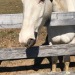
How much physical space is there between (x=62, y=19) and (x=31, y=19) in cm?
88

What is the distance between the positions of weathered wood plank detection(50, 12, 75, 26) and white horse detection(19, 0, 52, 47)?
0.55 meters

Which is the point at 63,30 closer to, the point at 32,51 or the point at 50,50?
the point at 50,50

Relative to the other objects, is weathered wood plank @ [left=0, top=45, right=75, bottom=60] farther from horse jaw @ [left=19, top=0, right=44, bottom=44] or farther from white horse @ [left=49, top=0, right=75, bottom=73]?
white horse @ [left=49, top=0, right=75, bottom=73]

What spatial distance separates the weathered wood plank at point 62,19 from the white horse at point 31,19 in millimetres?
554

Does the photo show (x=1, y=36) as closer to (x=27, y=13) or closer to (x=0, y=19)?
(x=0, y=19)

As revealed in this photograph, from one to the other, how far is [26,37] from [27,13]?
0.34 m

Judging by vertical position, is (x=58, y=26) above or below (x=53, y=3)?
below

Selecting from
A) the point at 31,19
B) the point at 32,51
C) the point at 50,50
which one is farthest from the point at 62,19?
the point at 31,19

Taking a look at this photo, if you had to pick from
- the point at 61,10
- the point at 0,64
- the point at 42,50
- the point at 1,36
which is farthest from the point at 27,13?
the point at 1,36

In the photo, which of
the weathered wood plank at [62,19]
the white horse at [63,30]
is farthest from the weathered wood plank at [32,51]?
the white horse at [63,30]

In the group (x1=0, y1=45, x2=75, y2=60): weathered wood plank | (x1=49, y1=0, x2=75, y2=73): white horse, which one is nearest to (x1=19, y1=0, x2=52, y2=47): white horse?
(x1=0, y1=45, x2=75, y2=60): weathered wood plank

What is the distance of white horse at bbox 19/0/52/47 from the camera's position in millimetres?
3361

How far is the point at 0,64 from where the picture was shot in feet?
20.9

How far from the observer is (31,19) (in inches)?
136
